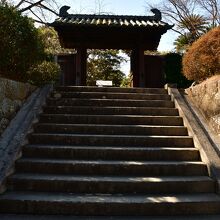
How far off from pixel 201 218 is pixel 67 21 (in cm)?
806

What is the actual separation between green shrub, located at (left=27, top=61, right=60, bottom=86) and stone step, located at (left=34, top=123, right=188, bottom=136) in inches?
80.5

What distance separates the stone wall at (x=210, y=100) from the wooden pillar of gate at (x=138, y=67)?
4.01m

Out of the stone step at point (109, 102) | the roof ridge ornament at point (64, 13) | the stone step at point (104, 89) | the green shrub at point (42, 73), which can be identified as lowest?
the stone step at point (109, 102)

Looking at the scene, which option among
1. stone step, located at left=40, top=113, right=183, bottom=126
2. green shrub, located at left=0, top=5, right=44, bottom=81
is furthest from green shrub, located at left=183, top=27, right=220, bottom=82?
green shrub, located at left=0, top=5, right=44, bottom=81

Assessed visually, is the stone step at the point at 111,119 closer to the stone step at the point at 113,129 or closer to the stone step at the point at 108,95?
the stone step at the point at 113,129

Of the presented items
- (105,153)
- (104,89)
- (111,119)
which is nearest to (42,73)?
(104,89)

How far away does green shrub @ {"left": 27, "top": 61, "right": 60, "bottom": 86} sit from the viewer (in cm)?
759

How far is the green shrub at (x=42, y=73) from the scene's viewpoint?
24.9ft

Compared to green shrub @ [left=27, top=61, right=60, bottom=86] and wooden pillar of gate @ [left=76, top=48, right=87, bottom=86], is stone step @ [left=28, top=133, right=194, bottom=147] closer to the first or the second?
green shrub @ [left=27, top=61, right=60, bottom=86]

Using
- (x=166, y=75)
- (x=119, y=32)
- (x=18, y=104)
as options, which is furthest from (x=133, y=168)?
(x=166, y=75)

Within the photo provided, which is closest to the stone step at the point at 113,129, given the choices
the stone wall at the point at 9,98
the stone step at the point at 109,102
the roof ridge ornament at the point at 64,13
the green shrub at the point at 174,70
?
the stone wall at the point at 9,98

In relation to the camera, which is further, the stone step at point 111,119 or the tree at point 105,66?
the tree at point 105,66

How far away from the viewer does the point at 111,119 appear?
6.26 m

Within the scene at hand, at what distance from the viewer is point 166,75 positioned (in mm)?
13164
